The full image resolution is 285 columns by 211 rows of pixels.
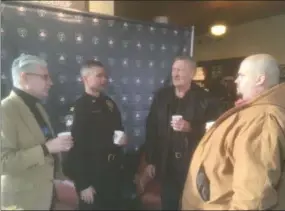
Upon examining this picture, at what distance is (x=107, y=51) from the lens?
1006mm

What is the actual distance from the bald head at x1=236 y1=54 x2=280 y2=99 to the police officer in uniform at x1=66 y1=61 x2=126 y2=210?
376mm

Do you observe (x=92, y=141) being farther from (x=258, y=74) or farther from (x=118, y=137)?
(x=258, y=74)

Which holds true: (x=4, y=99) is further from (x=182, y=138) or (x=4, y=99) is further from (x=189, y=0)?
(x=189, y=0)

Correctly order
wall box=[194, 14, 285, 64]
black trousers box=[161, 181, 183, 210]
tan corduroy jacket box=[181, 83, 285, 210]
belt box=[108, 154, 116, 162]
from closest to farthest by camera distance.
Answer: tan corduroy jacket box=[181, 83, 285, 210] → wall box=[194, 14, 285, 64] → black trousers box=[161, 181, 183, 210] → belt box=[108, 154, 116, 162]

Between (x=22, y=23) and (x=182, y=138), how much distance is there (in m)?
0.46

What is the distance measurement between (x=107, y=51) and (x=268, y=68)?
42 cm

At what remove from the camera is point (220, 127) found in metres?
0.75

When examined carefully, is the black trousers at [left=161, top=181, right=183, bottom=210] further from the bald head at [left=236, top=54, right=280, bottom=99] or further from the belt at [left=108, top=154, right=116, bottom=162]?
the bald head at [left=236, top=54, right=280, bottom=99]

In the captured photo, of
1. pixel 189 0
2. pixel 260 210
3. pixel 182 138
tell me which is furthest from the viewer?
pixel 189 0

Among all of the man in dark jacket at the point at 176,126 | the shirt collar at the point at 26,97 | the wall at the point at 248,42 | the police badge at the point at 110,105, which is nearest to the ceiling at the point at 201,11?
the wall at the point at 248,42

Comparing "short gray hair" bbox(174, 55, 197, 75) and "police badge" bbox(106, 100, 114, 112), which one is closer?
"short gray hair" bbox(174, 55, 197, 75)

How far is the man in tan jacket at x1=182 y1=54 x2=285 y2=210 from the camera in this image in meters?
0.66

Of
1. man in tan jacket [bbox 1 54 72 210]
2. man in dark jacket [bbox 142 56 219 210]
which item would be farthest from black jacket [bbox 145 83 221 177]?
man in tan jacket [bbox 1 54 72 210]

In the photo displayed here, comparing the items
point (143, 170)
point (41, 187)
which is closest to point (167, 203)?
point (143, 170)
